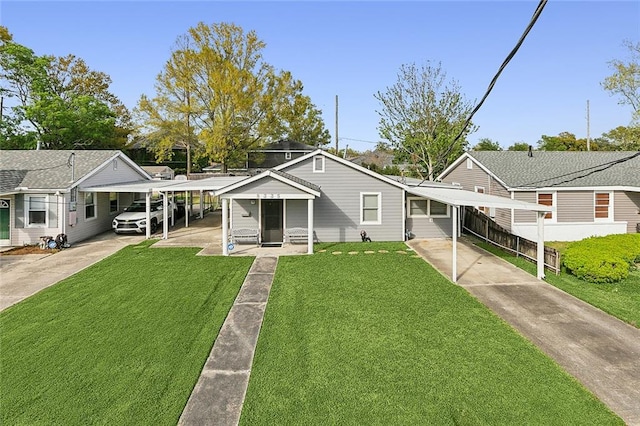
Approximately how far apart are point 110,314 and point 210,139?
2378 centimetres

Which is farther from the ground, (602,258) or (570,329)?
(602,258)

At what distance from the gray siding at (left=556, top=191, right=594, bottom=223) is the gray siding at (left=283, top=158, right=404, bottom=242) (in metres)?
7.69

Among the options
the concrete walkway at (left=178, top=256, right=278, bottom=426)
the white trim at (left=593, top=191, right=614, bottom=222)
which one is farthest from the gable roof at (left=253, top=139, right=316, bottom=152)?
the concrete walkway at (left=178, top=256, right=278, bottom=426)

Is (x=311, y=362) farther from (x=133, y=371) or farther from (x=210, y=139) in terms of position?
(x=210, y=139)

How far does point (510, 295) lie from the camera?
906 centimetres

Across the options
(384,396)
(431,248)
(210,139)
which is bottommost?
(384,396)

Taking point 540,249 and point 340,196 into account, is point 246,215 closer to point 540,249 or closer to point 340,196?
point 340,196

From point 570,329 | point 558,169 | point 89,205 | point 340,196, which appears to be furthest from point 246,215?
point 558,169

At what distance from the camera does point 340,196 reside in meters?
16.0

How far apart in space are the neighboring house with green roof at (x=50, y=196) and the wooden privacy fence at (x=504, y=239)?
58.4ft

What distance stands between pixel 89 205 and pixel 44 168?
8.03ft

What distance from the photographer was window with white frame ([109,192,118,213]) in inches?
775

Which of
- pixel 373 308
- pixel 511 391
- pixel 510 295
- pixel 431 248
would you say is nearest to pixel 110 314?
pixel 373 308

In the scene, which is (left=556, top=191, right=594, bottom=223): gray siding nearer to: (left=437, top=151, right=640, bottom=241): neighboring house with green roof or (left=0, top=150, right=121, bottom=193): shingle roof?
(left=437, top=151, right=640, bottom=241): neighboring house with green roof
